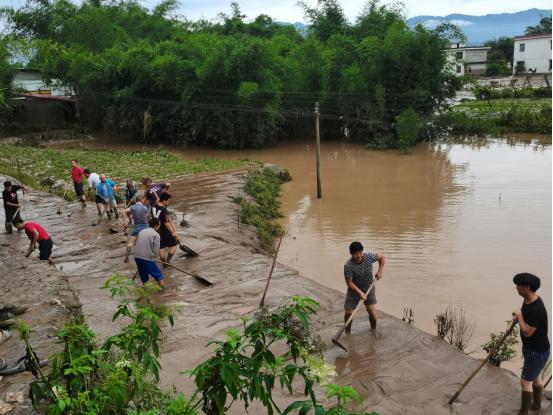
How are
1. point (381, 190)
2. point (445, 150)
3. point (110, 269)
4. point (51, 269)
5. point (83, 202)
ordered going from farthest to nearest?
point (445, 150)
point (381, 190)
point (83, 202)
point (110, 269)
point (51, 269)

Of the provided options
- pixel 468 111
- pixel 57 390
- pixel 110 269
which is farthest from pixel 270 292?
pixel 468 111

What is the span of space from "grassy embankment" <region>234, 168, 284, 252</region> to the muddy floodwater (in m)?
0.42

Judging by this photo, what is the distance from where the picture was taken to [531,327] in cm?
464

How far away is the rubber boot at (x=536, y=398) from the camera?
16.4 feet

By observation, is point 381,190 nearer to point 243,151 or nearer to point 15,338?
point 243,151

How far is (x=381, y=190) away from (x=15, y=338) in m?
14.1

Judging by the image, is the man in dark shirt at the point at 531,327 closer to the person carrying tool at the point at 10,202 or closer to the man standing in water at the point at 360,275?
the man standing in water at the point at 360,275

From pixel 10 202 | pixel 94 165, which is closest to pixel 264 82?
pixel 94 165

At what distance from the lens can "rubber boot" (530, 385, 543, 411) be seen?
4988 mm

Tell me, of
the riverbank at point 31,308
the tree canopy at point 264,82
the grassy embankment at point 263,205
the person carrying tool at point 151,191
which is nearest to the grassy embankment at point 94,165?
the grassy embankment at point 263,205

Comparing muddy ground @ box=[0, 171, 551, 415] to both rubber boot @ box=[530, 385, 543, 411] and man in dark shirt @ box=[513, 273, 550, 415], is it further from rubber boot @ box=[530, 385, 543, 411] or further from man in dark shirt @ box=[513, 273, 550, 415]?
man in dark shirt @ box=[513, 273, 550, 415]

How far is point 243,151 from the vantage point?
27359 millimetres

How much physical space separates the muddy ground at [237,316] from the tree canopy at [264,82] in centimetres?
1531

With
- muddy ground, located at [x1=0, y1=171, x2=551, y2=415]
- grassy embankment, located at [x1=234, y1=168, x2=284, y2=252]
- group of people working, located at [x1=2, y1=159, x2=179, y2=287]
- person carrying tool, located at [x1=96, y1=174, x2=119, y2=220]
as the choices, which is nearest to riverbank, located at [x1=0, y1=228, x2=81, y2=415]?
muddy ground, located at [x1=0, y1=171, x2=551, y2=415]
